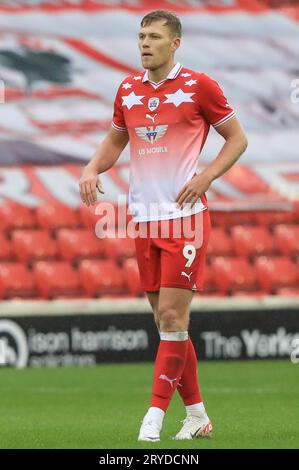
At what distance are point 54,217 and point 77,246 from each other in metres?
0.62

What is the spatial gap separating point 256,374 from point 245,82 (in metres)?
6.25

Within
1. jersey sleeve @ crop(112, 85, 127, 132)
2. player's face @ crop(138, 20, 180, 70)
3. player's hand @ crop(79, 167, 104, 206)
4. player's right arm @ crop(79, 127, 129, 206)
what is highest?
player's face @ crop(138, 20, 180, 70)

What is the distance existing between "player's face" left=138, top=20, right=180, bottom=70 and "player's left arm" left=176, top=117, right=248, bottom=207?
1.51ft

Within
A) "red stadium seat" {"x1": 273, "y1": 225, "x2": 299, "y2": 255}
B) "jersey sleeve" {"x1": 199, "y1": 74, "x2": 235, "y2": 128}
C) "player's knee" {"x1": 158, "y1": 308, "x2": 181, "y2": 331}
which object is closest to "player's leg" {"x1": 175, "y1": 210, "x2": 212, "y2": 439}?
"player's knee" {"x1": 158, "y1": 308, "x2": 181, "y2": 331}

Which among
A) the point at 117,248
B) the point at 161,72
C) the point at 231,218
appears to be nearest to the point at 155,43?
the point at 161,72

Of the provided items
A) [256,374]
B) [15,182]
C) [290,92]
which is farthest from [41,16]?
[256,374]

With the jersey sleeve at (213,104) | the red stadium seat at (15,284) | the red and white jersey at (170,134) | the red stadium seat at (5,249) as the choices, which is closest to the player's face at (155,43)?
the red and white jersey at (170,134)

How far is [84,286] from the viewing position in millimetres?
15055

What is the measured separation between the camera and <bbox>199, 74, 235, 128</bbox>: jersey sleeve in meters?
6.40

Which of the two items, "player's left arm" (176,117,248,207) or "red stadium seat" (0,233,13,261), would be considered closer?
"player's left arm" (176,117,248,207)

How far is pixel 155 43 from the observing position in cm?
639

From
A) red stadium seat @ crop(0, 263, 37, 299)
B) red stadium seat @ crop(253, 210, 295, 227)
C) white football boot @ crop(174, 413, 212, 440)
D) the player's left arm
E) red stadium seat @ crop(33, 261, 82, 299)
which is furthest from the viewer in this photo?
red stadium seat @ crop(253, 210, 295, 227)

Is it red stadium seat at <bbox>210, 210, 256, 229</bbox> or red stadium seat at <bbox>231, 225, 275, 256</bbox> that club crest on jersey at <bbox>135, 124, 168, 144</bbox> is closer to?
red stadium seat at <bbox>231, 225, 275, 256</bbox>
